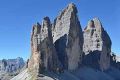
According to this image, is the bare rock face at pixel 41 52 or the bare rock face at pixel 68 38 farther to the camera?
the bare rock face at pixel 68 38

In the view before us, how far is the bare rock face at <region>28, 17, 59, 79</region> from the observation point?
143m

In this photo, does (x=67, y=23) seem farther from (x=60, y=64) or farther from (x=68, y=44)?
(x=60, y=64)

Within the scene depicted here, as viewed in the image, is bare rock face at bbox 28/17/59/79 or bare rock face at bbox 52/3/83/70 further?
bare rock face at bbox 52/3/83/70

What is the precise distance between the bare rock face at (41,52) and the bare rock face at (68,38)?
17.3 m

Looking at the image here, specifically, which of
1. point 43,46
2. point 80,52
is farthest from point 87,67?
point 43,46

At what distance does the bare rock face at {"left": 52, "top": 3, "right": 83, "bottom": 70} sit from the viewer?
173 meters

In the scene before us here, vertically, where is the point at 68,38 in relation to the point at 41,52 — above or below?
above

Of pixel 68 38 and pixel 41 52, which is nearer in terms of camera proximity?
pixel 41 52

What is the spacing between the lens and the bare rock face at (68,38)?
6821 inches

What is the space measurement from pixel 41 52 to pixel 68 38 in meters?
33.4

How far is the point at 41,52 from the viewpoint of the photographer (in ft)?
473

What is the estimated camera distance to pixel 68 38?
17575cm

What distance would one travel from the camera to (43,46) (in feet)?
478

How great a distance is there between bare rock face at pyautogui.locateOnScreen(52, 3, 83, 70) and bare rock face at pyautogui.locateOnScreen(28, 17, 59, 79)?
1729cm
